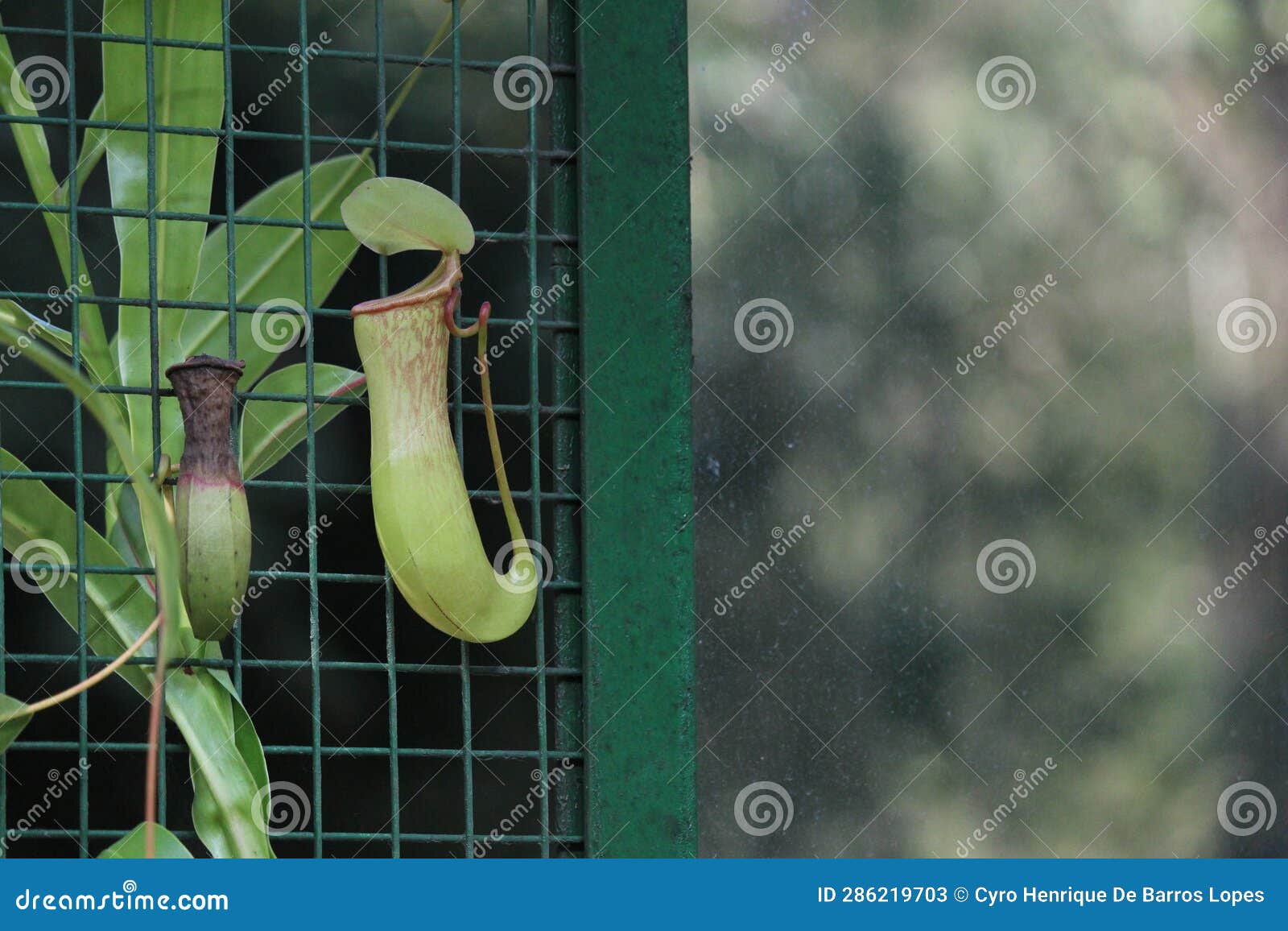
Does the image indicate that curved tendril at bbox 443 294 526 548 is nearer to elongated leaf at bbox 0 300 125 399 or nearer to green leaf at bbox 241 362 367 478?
green leaf at bbox 241 362 367 478

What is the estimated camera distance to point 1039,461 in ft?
3.43

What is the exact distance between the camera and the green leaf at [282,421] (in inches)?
31.4

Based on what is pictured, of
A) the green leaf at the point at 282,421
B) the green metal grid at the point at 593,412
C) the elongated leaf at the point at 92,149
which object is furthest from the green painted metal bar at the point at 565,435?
the elongated leaf at the point at 92,149

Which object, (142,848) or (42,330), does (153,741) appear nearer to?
(142,848)

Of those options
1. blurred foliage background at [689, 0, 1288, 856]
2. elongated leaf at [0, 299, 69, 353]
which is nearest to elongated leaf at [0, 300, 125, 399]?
elongated leaf at [0, 299, 69, 353]

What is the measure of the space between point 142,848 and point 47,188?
36 cm

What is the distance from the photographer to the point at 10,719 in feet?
2.25

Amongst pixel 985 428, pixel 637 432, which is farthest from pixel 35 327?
pixel 985 428

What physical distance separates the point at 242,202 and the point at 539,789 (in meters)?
0.41

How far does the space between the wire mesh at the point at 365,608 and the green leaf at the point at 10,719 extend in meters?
0.01

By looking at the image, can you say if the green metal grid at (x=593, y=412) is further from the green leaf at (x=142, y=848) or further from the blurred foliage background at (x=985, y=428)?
the blurred foliage background at (x=985, y=428)

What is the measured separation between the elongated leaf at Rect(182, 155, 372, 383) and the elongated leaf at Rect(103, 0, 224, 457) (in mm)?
20

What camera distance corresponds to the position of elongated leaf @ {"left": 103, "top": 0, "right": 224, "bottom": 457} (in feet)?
2.50

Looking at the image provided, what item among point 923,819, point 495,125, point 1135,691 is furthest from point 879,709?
point 495,125
